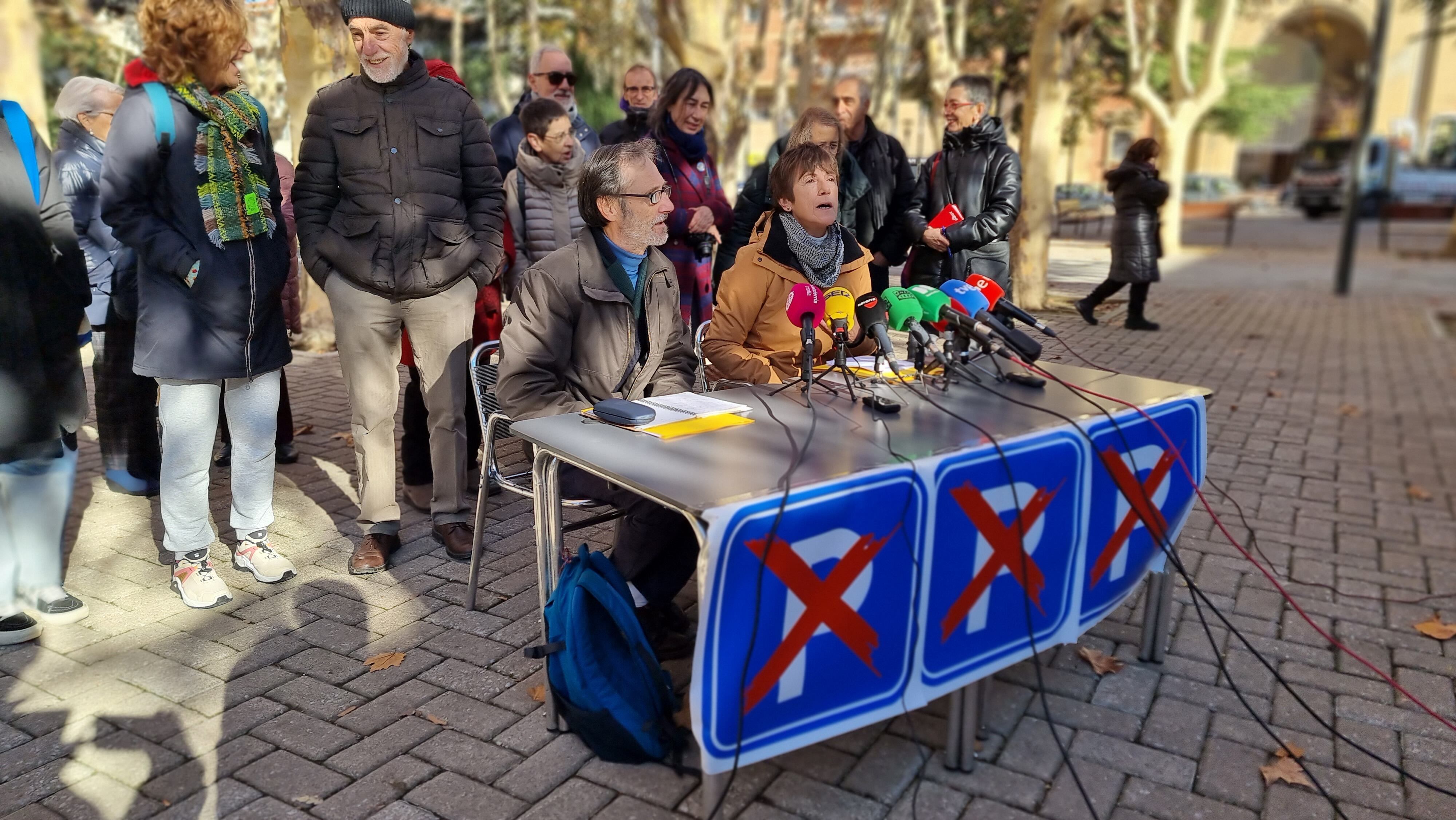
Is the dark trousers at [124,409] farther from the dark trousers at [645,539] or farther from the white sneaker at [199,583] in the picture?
the dark trousers at [645,539]

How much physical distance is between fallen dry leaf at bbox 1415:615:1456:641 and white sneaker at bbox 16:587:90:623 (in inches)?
195

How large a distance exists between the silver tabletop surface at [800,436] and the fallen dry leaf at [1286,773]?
106cm

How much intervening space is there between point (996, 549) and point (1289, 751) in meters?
1.15

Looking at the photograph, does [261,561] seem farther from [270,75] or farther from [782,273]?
[270,75]

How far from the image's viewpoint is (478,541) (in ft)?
12.1

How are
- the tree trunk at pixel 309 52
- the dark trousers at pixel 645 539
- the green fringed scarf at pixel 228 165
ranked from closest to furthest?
the dark trousers at pixel 645 539 < the green fringed scarf at pixel 228 165 < the tree trunk at pixel 309 52

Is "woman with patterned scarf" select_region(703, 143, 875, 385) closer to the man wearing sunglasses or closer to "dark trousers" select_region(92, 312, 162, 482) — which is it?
the man wearing sunglasses

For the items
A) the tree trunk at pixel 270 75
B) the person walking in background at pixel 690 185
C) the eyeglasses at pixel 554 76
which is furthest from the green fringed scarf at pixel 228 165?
the tree trunk at pixel 270 75

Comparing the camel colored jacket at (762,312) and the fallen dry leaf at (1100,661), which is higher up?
the camel colored jacket at (762,312)

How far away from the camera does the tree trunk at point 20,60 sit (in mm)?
11352

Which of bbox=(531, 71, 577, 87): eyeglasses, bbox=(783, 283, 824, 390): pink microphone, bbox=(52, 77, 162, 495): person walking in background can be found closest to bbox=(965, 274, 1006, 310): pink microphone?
bbox=(783, 283, 824, 390): pink microphone

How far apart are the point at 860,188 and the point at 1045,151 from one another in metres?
0.94

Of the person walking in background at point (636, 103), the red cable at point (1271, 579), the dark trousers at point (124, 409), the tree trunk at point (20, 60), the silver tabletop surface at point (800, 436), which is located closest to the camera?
the silver tabletop surface at point (800, 436)

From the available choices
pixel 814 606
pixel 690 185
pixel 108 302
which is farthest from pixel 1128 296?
pixel 108 302
